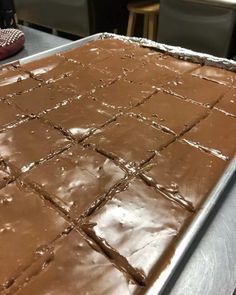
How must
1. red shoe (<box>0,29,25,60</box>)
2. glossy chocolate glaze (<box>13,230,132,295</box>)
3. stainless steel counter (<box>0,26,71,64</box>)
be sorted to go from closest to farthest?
glossy chocolate glaze (<box>13,230,132,295</box>), red shoe (<box>0,29,25,60</box>), stainless steel counter (<box>0,26,71,64</box>)

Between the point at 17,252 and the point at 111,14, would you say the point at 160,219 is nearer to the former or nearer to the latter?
the point at 17,252

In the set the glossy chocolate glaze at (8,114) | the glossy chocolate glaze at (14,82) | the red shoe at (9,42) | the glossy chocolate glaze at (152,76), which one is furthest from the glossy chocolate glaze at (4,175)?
the red shoe at (9,42)

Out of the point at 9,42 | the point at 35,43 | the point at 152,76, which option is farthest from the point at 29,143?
the point at 35,43

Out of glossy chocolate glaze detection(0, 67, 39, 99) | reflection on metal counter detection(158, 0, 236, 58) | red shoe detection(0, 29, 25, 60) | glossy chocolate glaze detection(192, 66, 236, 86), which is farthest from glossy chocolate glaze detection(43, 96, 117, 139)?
reflection on metal counter detection(158, 0, 236, 58)

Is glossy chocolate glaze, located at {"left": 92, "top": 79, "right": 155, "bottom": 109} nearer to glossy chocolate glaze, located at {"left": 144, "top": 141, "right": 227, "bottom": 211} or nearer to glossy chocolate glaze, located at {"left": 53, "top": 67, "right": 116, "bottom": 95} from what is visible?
glossy chocolate glaze, located at {"left": 53, "top": 67, "right": 116, "bottom": 95}

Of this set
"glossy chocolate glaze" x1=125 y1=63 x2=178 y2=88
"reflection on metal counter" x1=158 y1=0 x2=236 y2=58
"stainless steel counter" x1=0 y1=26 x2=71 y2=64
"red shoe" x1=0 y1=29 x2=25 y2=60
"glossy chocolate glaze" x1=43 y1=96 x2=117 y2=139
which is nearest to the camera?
"glossy chocolate glaze" x1=43 y1=96 x2=117 y2=139

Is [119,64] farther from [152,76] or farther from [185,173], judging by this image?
[185,173]

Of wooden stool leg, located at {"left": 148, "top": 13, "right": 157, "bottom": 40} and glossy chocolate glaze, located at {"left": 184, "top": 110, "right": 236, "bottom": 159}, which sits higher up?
glossy chocolate glaze, located at {"left": 184, "top": 110, "right": 236, "bottom": 159}

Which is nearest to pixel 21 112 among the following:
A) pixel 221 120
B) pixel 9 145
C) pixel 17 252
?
pixel 9 145

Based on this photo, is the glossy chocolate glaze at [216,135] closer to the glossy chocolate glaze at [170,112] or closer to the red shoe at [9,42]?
the glossy chocolate glaze at [170,112]
